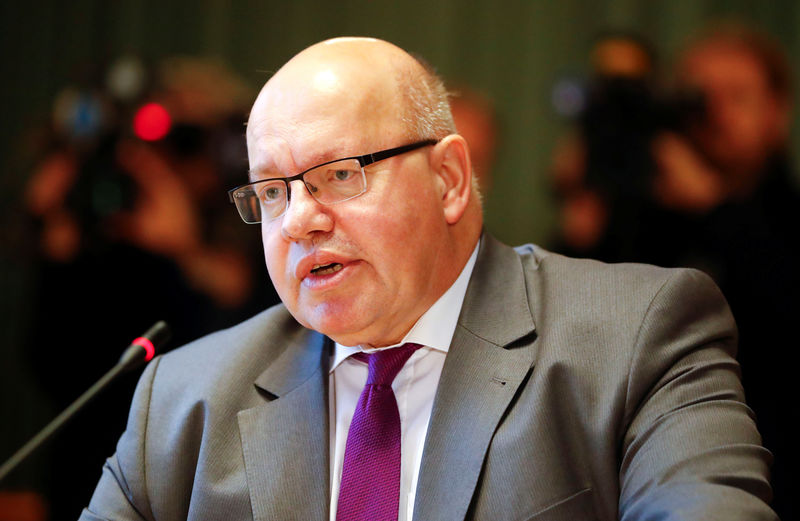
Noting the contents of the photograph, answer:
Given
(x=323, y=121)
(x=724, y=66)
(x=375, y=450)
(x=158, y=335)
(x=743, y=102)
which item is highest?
(x=323, y=121)

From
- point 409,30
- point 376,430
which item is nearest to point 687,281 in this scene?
point 376,430

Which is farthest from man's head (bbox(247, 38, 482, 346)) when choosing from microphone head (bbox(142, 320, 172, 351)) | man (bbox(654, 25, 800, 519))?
man (bbox(654, 25, 800, 519))

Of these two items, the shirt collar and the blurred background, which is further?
the blurred background

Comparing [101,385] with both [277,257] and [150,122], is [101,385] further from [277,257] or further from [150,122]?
[150,122]

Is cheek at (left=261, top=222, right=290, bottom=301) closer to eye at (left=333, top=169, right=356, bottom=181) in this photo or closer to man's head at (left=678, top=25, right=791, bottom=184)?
eye at (left=333, top=169, right=356, bottom=181)

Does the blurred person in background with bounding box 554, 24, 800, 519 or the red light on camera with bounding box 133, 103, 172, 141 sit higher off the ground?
the red light on camera with bounding box 133, 103, 172, 141

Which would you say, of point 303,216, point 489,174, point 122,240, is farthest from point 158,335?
point 489,174

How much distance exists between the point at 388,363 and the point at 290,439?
247mm

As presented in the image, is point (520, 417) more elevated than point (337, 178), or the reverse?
point (337, 178)

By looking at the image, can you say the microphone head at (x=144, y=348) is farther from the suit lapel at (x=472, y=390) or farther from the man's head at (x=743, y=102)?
the man's head at (x=743, y=102)

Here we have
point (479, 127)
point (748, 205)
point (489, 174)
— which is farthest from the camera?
point (489, 174)

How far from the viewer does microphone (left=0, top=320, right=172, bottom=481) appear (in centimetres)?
159

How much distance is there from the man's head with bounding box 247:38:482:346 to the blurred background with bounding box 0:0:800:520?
1227 mm

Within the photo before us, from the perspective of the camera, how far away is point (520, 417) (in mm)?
1660
